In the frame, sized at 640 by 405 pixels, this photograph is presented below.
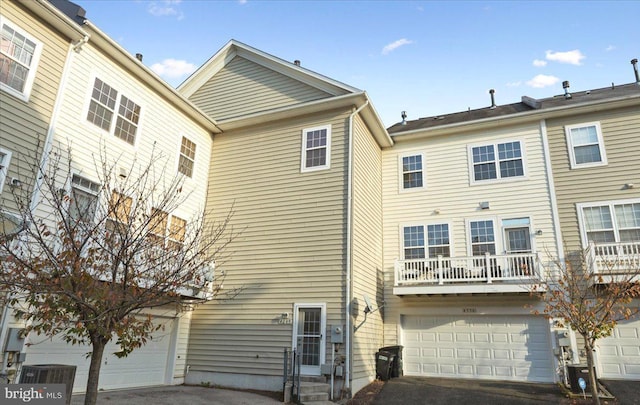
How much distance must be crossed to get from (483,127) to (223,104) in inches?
340

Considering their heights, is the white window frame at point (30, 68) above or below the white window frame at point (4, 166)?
above

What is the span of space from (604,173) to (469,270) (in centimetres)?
481

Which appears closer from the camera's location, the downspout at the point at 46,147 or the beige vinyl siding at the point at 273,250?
the downspout at the point at 46,147

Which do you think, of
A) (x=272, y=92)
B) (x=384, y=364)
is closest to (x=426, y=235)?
(x=384, y=364)

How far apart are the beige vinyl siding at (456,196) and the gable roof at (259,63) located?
3.65 metres

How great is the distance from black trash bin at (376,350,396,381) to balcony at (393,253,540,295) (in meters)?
1.76

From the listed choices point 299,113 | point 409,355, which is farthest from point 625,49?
point 409,355

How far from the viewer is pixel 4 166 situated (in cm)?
820

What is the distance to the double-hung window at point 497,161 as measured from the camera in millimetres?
13305

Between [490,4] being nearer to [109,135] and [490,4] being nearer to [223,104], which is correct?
[223,104]

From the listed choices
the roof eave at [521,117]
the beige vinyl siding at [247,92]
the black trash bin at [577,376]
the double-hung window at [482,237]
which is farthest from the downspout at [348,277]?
the black trash bin at [577,376]

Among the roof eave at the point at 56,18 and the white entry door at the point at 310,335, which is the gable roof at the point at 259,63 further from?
the white entry door at the point at 310,335

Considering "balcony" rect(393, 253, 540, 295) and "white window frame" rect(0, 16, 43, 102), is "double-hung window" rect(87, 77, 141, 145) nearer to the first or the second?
"white window frame" rect(0, 16, 43, 102)

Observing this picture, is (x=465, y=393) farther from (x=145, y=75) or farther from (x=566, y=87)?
(x=566, y=87)
